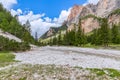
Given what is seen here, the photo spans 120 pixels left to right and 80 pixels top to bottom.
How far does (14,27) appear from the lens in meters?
161

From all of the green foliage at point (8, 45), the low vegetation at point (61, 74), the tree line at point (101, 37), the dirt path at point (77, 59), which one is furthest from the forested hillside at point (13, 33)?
the low vegetation at point (61, 74)

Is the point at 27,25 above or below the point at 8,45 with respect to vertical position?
above

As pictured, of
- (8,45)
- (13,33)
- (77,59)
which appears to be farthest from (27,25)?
(77,59)

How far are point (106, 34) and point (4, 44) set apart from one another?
60.3 meters

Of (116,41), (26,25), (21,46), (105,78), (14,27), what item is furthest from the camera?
(26,25)

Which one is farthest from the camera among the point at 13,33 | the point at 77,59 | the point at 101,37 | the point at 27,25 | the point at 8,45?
the point at 27,25

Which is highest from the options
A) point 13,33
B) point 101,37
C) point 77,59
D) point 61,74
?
point 13,33

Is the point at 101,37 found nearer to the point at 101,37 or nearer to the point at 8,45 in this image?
the point at 101,37

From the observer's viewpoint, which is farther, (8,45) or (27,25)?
(27,25)

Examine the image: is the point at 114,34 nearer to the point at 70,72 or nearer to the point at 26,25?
the point at 26,25

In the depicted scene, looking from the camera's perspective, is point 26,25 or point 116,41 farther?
point 26,25

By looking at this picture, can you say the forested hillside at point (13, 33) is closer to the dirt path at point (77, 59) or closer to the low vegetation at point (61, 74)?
the dirt path at point (77, 59)

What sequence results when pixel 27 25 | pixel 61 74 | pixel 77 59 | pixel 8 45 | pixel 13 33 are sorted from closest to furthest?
pixel 61 74 < pixel 77 59 < pixel 8 45 < pixel 13 33 < pixel 27 25

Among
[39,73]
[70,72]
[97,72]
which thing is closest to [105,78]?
[97,72]
